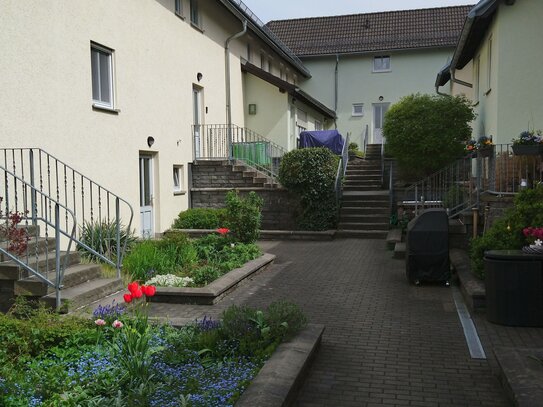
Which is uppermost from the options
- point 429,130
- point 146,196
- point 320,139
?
point 320,139

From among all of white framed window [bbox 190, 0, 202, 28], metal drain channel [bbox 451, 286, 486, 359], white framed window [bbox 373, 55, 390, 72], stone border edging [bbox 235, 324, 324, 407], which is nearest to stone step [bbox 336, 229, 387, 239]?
metal drain channel [bbox 451, 286, 486, 359]

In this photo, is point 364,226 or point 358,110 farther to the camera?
point 358,110

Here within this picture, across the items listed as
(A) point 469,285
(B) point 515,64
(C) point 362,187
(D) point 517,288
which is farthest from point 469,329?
(C) point 362,187

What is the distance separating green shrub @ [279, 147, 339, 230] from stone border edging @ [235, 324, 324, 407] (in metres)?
9.69

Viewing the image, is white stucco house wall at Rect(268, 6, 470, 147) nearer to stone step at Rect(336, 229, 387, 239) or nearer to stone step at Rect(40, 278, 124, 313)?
stone step at Rect(336, 229, 387, 239)

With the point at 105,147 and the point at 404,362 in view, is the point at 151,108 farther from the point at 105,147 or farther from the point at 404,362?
the point at 404,362

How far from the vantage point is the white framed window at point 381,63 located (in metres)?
29.5

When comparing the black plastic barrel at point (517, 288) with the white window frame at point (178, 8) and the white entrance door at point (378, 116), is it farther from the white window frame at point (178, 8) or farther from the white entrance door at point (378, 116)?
the white entrance door at point (378, 116)

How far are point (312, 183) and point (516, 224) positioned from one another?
316 inches

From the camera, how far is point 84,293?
6.61 m

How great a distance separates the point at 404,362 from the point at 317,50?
89.7 feet

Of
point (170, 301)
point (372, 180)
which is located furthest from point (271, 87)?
point (170, 301)

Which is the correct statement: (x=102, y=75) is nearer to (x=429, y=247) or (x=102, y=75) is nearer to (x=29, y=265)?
(x=29, y=265)

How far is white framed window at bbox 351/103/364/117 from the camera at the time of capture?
2973 centimetres
